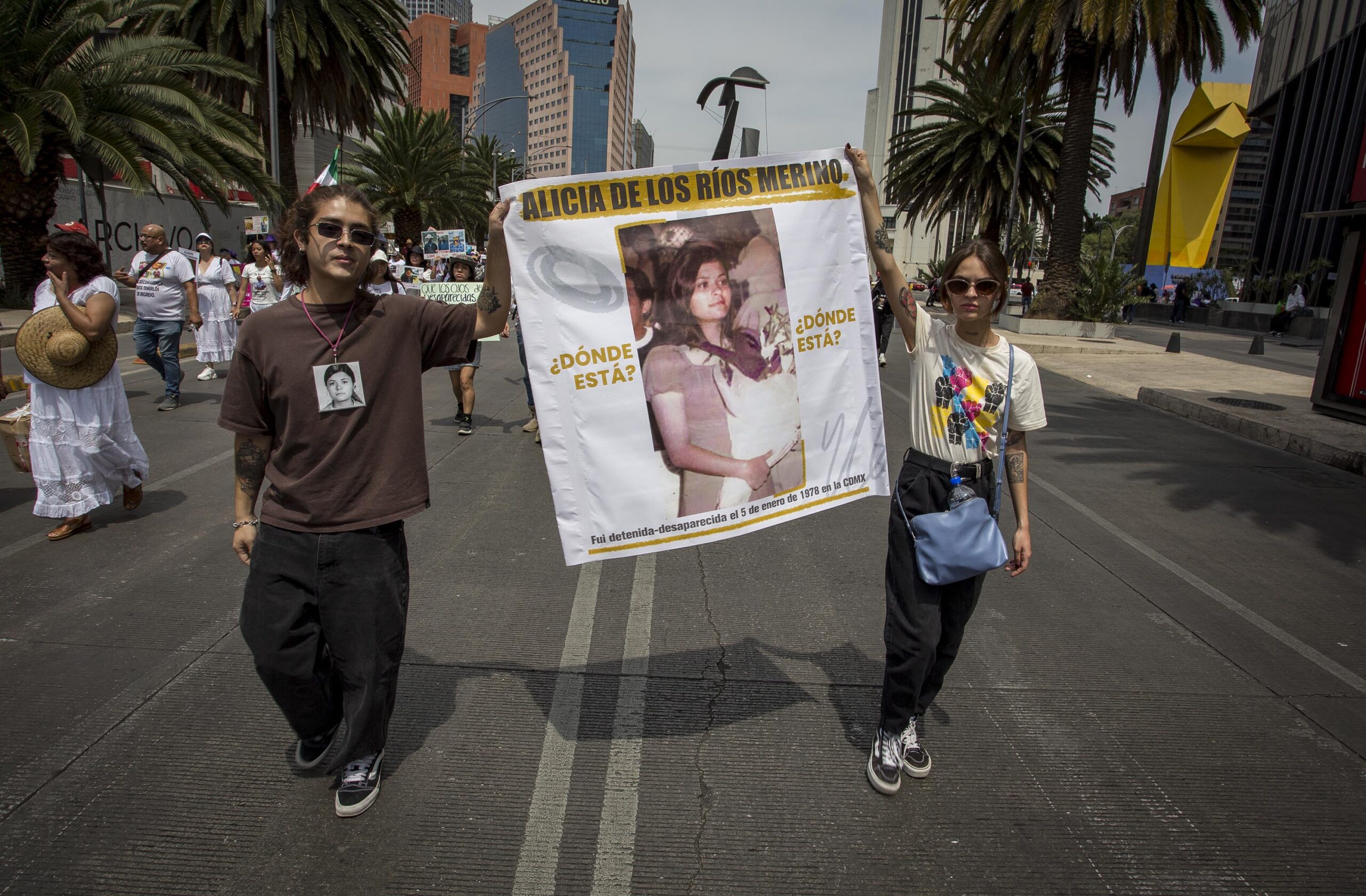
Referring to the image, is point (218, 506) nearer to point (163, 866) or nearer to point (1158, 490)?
point (163, 866)

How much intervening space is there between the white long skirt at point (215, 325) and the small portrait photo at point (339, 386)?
10108mm

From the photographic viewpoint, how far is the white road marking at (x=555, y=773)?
8.34ft

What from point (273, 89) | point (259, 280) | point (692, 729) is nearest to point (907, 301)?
point (692, 729)

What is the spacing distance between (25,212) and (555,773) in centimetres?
1921

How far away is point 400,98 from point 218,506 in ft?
73.1

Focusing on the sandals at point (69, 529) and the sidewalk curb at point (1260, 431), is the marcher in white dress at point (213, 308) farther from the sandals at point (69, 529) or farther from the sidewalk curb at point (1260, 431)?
the sidewalk curb at point (1260, 431)

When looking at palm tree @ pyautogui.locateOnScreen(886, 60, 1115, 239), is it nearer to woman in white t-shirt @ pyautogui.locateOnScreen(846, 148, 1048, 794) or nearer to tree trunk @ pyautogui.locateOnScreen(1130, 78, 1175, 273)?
tree trunk @ pyautogui.locateOnScreen(1130, 78, 1175, 273)

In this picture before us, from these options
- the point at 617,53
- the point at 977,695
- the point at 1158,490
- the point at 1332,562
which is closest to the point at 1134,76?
the point at 1158,490

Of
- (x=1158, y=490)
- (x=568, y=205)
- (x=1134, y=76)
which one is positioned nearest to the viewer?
(x=568, y=205)

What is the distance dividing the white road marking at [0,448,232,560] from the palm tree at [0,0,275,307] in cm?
970

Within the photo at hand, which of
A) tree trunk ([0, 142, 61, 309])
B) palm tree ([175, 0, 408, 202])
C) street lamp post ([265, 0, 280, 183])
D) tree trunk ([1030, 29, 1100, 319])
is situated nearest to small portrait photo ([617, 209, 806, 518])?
tree trunk ([0, 142, 61, 309])

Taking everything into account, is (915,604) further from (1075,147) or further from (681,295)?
(1075,147)

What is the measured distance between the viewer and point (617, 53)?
18200cm

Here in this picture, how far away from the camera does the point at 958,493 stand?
2.91 m
